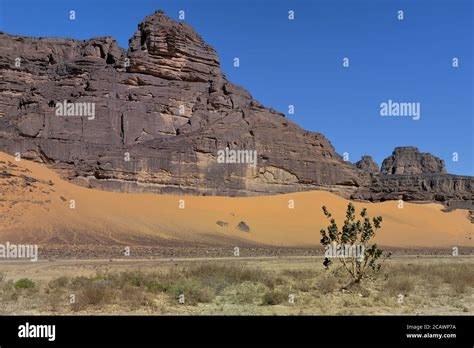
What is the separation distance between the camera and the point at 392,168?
118938 millimetres

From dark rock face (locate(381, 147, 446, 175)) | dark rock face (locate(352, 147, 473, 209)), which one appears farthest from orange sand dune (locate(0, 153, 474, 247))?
dark rock face (locate(381, 147, 446, 175))

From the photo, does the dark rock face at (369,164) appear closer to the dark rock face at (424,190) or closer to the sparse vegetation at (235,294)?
the dark rock face at (424,190)

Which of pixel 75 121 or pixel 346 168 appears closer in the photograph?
pixel 75 121

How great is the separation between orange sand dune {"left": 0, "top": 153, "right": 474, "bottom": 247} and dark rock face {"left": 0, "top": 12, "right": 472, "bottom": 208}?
160cm

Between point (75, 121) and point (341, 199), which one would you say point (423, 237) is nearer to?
point (341, 199)

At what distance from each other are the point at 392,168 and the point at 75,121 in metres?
83.1

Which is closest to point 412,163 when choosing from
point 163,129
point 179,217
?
point 163,129

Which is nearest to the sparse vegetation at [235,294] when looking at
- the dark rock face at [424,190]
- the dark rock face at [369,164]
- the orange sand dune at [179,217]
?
the orange sand dune at [179,217]

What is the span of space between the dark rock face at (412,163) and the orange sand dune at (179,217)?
52.0 metres

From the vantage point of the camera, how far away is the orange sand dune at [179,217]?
39.5 metres

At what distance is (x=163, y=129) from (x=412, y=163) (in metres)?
72.5

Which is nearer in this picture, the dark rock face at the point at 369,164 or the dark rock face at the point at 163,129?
the dark rock face at the point at 163,129
